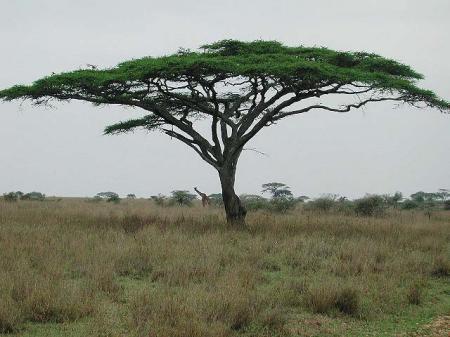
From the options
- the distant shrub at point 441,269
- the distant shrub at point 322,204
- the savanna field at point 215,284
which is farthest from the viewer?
the distant shrub at point 322,204

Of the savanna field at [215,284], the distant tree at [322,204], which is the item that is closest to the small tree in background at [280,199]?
the distant tree at [322,204]

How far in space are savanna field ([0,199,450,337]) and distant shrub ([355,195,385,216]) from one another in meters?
14.0

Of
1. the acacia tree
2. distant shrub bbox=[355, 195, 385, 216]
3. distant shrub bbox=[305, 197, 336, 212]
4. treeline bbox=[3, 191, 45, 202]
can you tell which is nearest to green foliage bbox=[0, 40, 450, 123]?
the acacia tree

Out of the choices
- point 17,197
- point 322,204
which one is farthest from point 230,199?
point 17,197

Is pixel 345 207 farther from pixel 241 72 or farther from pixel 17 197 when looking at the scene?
pixel 17 197

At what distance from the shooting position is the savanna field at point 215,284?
6.22m

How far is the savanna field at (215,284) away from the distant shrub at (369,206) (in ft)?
46.0

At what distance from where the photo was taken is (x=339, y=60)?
17891 mm

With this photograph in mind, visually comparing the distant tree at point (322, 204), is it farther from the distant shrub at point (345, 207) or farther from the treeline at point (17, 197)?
the treeline at point (17, 197)

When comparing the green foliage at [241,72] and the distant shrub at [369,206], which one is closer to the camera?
the green foliage at [241,72]

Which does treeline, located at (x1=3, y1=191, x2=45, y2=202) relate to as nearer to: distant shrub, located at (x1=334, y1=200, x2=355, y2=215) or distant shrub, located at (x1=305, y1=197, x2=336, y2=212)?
distant shrub, located at (x1=305, y1=197, x2=336, y2=212)

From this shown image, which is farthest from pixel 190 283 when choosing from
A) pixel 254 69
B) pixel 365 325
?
pixel 254 69

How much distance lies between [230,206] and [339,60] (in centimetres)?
655

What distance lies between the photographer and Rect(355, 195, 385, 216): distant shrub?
2753 centimetres
